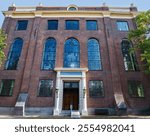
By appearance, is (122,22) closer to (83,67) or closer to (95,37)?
(95,37)

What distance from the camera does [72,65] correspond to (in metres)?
22.8

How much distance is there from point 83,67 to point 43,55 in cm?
523

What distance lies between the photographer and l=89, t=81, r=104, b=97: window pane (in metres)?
21.3

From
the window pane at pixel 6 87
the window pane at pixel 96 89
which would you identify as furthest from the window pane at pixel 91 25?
the window pane at pixel 6 87

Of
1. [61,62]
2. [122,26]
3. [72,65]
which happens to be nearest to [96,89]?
[72,65]

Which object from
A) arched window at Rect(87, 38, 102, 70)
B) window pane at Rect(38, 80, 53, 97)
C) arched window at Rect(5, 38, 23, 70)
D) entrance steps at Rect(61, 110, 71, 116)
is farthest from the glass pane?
arched window at Rect(5, 38, 23, 70)

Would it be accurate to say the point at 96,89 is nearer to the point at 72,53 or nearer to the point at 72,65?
the point at 72,65

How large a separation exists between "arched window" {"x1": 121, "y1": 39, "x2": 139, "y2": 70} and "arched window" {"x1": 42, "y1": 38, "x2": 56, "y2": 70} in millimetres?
8794

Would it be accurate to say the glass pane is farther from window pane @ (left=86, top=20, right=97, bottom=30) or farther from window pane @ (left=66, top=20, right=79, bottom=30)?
window pane @ (left=66, top=20, right=79, bottom=30)

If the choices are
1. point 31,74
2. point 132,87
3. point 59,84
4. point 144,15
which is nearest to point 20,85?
point 31,74

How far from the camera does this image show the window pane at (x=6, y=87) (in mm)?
21484

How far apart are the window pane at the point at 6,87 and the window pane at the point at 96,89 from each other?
8948 mm

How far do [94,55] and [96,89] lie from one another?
4.50m

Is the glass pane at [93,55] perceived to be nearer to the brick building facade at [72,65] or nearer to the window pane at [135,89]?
the brick building facade at [72,65]
